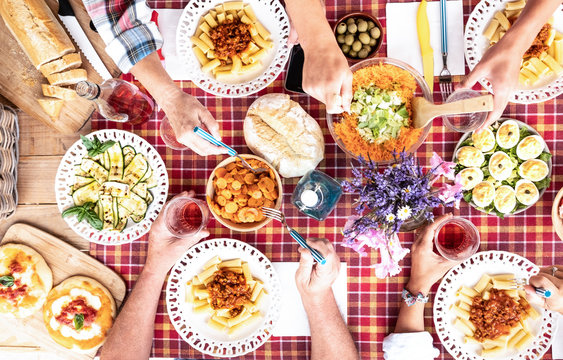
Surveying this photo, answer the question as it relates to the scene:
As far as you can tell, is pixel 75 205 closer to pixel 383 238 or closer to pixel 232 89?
pixel 232 89

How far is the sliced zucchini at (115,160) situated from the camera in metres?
1.78

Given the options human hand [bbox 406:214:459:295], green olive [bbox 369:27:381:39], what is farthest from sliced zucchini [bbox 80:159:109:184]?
human hand [bbox 406:214:459:295]

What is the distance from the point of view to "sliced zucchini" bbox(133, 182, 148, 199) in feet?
5.83

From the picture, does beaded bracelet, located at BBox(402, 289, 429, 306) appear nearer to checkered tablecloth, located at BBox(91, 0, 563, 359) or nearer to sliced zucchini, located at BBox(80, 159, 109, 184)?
checkered tablecloth, located at BBox(91, 0, 563, 359)

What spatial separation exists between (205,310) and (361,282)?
66cm

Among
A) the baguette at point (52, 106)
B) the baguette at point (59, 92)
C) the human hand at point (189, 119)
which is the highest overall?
the baguette at point (59, 92)

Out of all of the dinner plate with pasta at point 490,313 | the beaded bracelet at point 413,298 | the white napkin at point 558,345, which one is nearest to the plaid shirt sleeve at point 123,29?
the beaded bracelet at point 413,298

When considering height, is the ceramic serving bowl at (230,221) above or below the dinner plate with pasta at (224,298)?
above

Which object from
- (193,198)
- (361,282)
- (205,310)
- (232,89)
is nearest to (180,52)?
(232,89)

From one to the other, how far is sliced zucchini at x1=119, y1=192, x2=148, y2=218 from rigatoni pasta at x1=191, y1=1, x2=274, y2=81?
0.60 metres

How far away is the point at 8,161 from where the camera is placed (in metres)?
1.83

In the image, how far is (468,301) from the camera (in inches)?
68.1

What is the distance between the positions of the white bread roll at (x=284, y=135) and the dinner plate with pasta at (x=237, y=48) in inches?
5.0

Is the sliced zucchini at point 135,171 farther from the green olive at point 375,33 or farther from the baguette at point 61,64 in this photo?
the green olive at point 375,33
